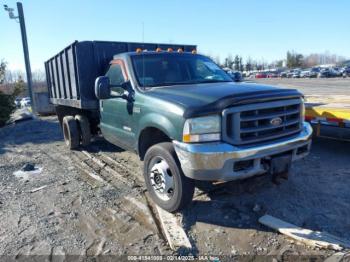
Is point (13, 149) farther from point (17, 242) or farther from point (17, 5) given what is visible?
point (17, 5)

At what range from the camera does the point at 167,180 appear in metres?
4.01

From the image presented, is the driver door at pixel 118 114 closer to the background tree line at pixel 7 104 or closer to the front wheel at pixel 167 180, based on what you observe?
the front wheel at pixel 167 180

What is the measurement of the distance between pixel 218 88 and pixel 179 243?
195cm

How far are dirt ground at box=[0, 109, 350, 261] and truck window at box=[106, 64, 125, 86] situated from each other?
1648 mm

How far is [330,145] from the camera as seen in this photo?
6992 mm

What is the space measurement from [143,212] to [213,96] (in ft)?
5.79

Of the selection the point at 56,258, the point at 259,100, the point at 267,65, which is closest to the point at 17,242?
the point at 56,258

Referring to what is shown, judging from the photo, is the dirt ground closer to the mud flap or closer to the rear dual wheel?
the mud flap

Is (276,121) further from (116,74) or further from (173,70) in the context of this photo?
(116,74)

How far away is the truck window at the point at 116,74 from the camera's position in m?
5.13

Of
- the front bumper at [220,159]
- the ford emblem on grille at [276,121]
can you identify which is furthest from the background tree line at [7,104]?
the ford emblem on grille at [276,121]

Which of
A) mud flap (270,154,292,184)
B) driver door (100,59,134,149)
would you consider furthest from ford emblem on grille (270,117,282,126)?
driver door (100,59,134,149)

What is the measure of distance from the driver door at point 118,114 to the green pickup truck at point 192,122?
16mm

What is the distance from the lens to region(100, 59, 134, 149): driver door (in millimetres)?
4965
